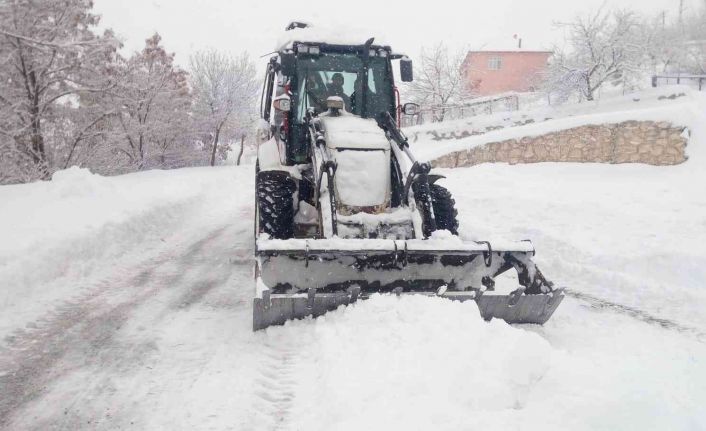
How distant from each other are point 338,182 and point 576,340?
2.61 m

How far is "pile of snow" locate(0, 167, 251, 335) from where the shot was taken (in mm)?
5125

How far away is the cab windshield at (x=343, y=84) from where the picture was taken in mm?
5840

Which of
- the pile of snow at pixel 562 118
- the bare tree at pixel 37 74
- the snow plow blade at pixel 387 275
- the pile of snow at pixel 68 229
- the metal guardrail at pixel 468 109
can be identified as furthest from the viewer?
the metal guardrail at pixel 468 109

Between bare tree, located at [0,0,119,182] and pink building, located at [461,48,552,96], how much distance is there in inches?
1245

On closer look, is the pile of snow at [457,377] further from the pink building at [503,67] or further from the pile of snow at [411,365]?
the pink building at [503,67]

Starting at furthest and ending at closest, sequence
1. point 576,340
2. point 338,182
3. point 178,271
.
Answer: point 178,271
point 338,182
point 576,340

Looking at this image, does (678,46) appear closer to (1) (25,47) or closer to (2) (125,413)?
(1) (25,47)

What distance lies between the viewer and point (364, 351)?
138 inches

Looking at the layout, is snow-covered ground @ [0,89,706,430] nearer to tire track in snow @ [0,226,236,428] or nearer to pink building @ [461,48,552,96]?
tire track in snow @ [0,226,236,428]

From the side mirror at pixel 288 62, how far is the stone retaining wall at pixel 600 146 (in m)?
11.0

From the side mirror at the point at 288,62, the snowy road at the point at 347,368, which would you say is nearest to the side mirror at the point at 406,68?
the side mirror at the point at 288,62

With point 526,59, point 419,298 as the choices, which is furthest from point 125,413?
point 526,59

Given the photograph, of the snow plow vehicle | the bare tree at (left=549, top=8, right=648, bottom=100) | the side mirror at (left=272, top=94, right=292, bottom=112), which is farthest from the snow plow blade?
the bare tree at (left=549, top=8, right=648, bottom=100)

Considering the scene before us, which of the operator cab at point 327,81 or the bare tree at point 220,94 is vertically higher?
the bare tree at point 220,94
